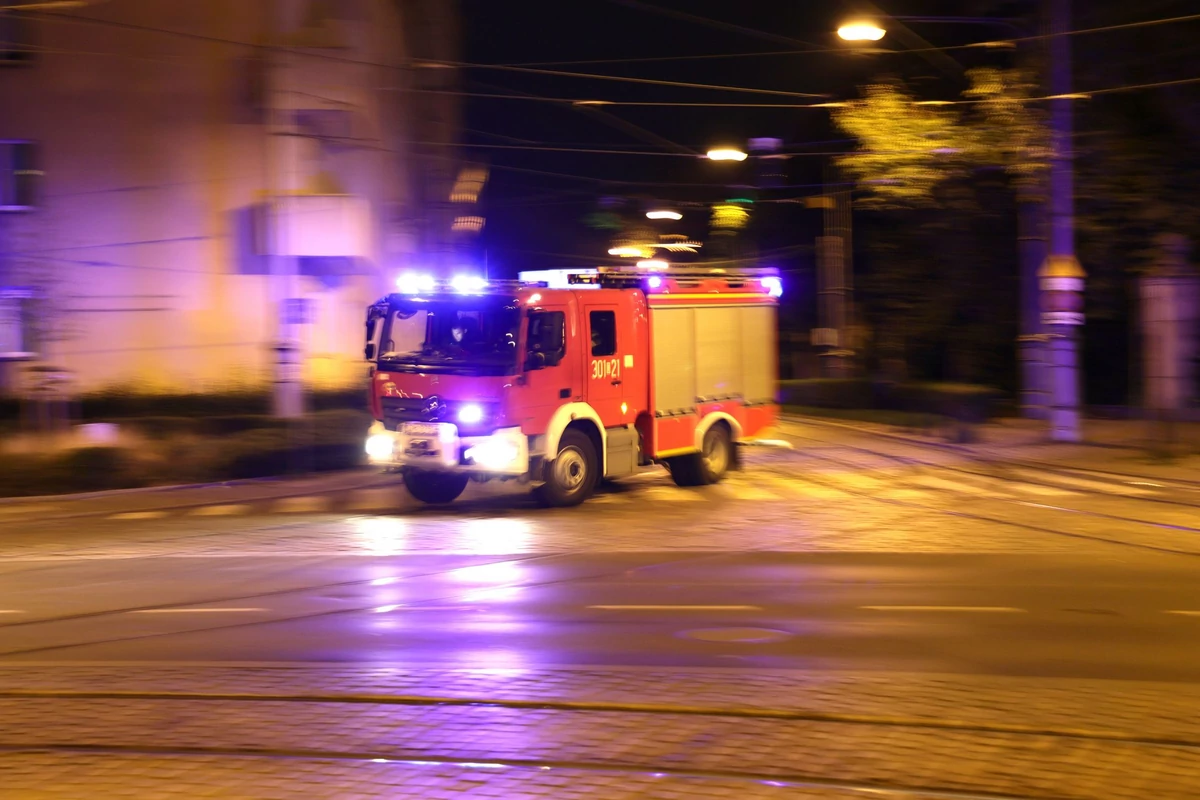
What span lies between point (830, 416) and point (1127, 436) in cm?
1167

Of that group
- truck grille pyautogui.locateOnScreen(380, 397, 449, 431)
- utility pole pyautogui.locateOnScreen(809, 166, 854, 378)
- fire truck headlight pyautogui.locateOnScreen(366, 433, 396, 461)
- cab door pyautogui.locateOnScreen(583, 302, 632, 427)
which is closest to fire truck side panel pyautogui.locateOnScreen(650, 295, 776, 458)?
cab door pyautogui.locateOnScreen(583, 302, 632, 427)

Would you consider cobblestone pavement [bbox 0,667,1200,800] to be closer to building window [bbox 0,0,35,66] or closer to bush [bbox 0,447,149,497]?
bush [bbox 0,447,149,497]

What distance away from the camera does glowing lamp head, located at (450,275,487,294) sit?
615 inches

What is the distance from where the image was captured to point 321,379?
29219 mm

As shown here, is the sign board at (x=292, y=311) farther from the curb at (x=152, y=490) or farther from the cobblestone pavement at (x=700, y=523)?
the cobblestone pavement at (x=700, y=523)

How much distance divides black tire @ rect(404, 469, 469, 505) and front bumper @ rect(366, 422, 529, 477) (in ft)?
2.84

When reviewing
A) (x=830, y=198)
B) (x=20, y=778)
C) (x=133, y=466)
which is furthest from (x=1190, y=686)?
(x=830, y=198)

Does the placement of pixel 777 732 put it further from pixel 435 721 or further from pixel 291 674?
pixel 291 674

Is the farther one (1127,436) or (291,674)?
(1127,436)

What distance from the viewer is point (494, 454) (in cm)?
1501

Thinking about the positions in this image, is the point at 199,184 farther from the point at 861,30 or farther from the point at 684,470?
the point at 861,30

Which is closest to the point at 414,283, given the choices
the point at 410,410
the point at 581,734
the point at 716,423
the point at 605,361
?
the point at 410,410

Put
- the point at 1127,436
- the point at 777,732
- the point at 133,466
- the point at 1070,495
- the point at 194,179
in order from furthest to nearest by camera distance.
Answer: the point at 194,179 → the point at 1127,436 → the point at 133,466 → the point at 1070,495 → the point at 777,732

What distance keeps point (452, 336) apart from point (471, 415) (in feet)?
3.73
